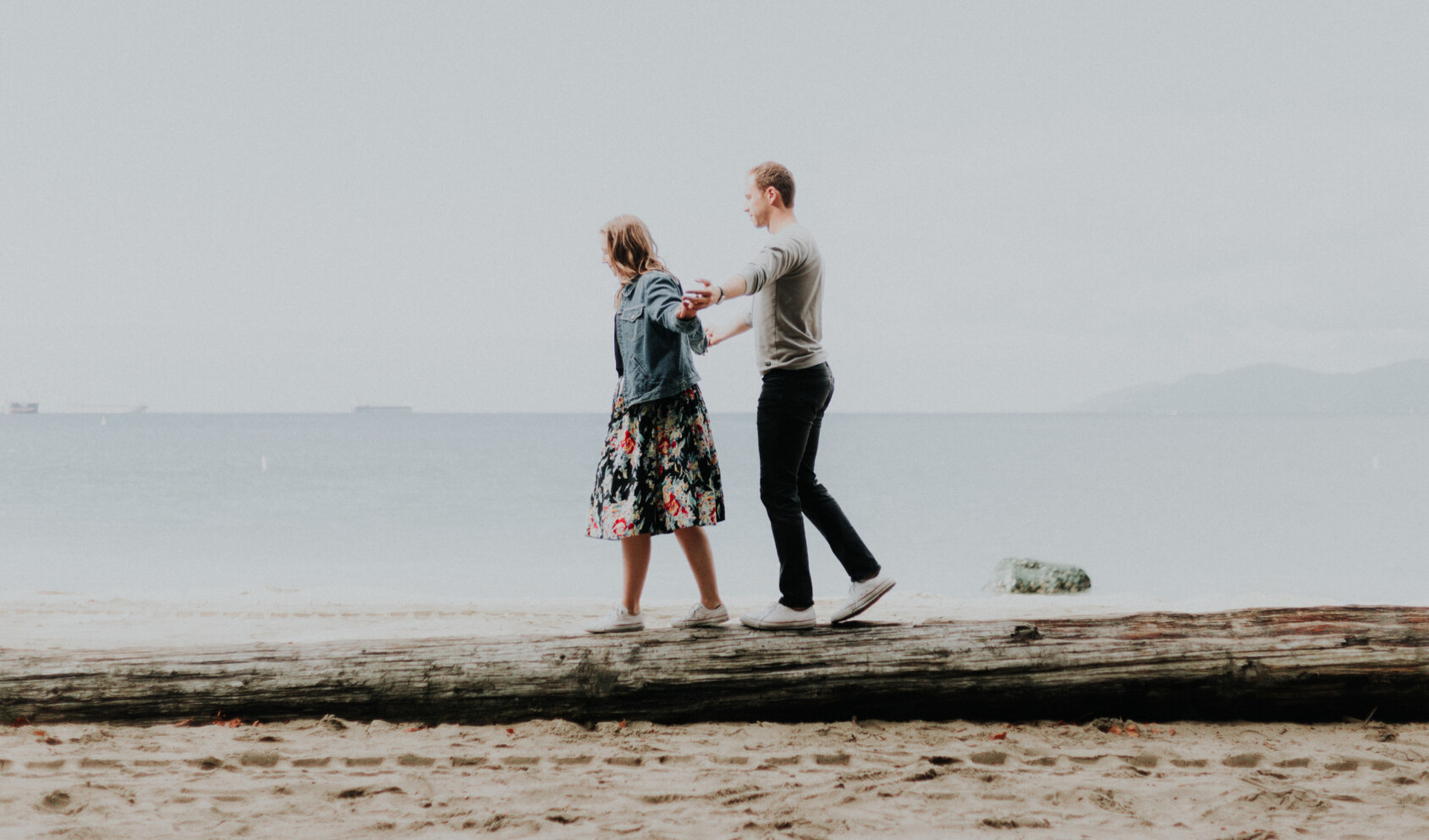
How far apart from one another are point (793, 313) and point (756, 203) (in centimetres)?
51

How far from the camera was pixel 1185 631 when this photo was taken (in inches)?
167

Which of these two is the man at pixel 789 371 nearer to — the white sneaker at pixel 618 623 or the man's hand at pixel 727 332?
the man's hand at pixel 727 332

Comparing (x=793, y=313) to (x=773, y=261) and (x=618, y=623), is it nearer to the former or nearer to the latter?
(x=773, y=261)

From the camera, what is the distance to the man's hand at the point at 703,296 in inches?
133

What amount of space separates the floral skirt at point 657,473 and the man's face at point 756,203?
78 cm

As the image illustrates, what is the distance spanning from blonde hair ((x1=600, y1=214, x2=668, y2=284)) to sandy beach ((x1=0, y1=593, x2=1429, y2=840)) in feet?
6.55

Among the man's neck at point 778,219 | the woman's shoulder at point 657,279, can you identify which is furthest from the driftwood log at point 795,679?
the man's neck at point 778,219

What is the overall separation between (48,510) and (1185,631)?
28.0 metres

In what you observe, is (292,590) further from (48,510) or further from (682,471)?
(48,510)

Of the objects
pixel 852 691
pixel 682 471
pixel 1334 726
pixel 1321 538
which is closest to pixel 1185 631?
pixel 1334 726

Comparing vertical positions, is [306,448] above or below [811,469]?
above

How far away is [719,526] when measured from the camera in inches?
838

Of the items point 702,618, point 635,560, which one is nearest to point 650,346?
point 635,560

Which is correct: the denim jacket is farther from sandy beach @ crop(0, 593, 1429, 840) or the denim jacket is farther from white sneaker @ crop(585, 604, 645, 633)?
sandy beach @ crop(0, 593, 1429, 840)
